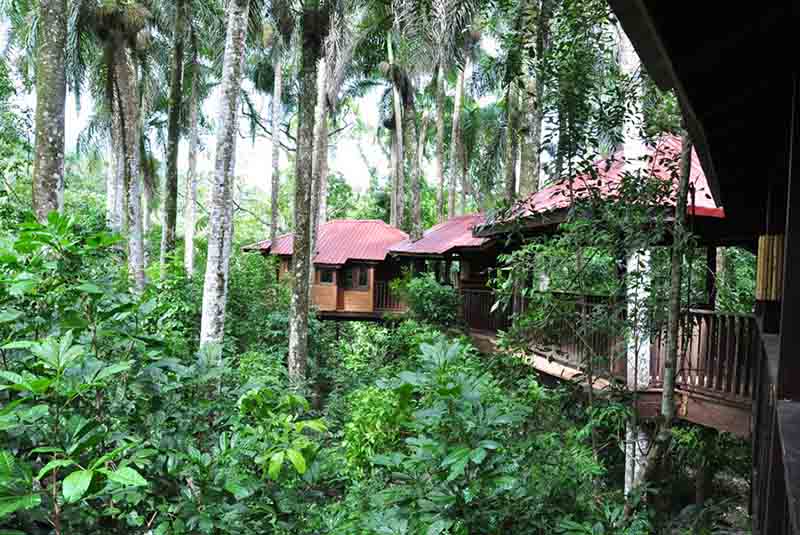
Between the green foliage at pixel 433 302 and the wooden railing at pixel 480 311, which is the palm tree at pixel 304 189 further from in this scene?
the wooden railing at pixel 480 311

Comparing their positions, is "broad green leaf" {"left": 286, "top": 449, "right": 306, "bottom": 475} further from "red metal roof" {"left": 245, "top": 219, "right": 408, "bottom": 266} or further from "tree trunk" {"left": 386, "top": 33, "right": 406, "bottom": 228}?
"tree trunk" {"left": 386, "top": 33, "right": 406, "bottom": 228}

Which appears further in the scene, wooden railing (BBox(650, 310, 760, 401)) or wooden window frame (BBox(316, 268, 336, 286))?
wooden window frame (BBox(316, 268, 336, 286))

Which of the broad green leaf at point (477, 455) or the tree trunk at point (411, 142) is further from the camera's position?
the tree trunk at point (411, 142)

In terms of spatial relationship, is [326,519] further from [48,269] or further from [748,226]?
[748,226]

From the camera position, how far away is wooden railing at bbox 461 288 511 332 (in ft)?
45.6

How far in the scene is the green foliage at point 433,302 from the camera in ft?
53.4

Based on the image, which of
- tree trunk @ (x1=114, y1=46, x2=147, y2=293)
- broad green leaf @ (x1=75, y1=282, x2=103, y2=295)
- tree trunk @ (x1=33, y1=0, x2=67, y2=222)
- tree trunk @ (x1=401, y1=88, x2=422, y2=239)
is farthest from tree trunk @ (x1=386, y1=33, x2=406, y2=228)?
broad green leaf @ (x1=75, y1=282, x2=103, y2=295)

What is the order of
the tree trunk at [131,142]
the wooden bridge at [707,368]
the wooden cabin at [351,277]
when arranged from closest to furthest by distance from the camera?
1. the wooden bridge at [707,368]
2. the tree trunk at [131,142]
3. the wooden cabin at [351,277]

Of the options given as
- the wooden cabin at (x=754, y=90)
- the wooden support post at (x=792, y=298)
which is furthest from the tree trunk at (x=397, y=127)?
the wooden support post at (x=792, y=298)

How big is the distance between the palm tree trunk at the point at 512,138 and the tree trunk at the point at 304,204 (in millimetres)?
6306

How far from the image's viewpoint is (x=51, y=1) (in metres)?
8.53

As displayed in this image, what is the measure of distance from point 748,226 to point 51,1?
35.5 ft

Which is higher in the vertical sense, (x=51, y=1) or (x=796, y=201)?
(x=51, y=1)

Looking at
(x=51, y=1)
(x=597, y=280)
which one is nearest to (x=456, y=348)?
(x=597, y=280)
